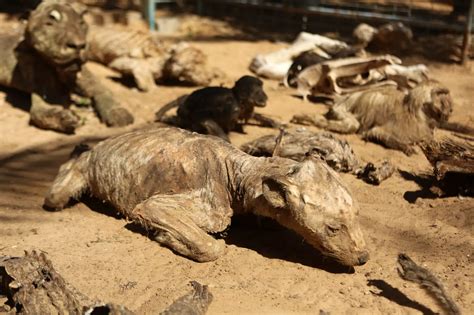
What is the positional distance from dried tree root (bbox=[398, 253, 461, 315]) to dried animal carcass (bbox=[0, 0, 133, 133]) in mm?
5094

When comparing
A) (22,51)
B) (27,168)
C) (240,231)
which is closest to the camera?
(240,231)

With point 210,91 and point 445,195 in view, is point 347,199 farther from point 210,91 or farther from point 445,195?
→ point 210,91

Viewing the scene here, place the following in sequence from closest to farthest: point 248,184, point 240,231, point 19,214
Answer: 1. point 248,184
2. point 240,231
3. point 19,214

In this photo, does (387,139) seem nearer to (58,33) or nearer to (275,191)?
(275,191)

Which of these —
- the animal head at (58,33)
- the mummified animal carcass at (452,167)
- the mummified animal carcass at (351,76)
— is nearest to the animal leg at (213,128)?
the animal head at (58,33)

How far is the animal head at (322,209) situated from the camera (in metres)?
4.50

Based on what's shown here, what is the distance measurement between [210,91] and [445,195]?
123 inches

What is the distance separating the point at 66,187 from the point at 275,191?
7.27 feet

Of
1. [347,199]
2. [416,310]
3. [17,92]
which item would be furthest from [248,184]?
[17,92]

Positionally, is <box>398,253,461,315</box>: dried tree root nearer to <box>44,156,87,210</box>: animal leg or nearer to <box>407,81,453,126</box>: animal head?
<box>44,156,87,210</box>: animal leg

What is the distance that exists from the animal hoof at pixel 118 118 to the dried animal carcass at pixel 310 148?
2.30 meters

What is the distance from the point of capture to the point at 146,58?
10.8 meters

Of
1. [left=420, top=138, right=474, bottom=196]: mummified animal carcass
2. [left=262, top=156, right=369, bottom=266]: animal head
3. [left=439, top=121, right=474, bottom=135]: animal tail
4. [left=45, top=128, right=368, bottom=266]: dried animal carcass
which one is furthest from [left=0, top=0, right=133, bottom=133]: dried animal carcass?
[left=262, top=156, right=369, bottom=266]: animal head

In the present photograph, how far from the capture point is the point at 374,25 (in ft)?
42.4
